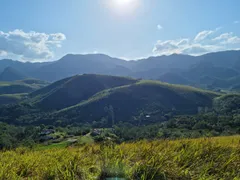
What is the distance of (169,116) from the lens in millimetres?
135250

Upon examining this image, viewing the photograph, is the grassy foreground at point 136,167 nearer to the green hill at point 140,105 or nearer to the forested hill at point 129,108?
the forested hill at point 129,108

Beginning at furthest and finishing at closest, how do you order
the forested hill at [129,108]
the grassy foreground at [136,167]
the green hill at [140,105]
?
1. the green hill at [140,105]
2. the forested hill at [129,108]
3. the grassy foreground at [136,167]

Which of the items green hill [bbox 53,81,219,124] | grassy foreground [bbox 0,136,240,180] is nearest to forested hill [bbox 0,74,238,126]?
green hill [bbox 53,81,219,124]

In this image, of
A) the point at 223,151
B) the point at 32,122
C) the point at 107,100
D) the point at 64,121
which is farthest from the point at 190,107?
the point at 223,151

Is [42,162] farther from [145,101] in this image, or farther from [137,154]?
[145,101]

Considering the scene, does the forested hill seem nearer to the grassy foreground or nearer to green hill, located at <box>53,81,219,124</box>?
green hill, located at <box>53,81,219,124</box>

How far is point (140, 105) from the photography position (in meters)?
157

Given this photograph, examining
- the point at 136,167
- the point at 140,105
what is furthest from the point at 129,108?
the point at 136,167

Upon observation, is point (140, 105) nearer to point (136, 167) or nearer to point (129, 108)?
point (129, 108)

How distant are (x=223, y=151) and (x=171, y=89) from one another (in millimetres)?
172286

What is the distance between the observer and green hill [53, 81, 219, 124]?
5709 inches

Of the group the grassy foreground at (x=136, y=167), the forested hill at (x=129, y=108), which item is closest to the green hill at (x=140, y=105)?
the forested hill at (x=129, y=108)

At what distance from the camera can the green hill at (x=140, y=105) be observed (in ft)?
476

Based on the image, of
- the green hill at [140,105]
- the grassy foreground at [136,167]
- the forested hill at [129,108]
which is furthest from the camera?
the green hill at [140,105]
